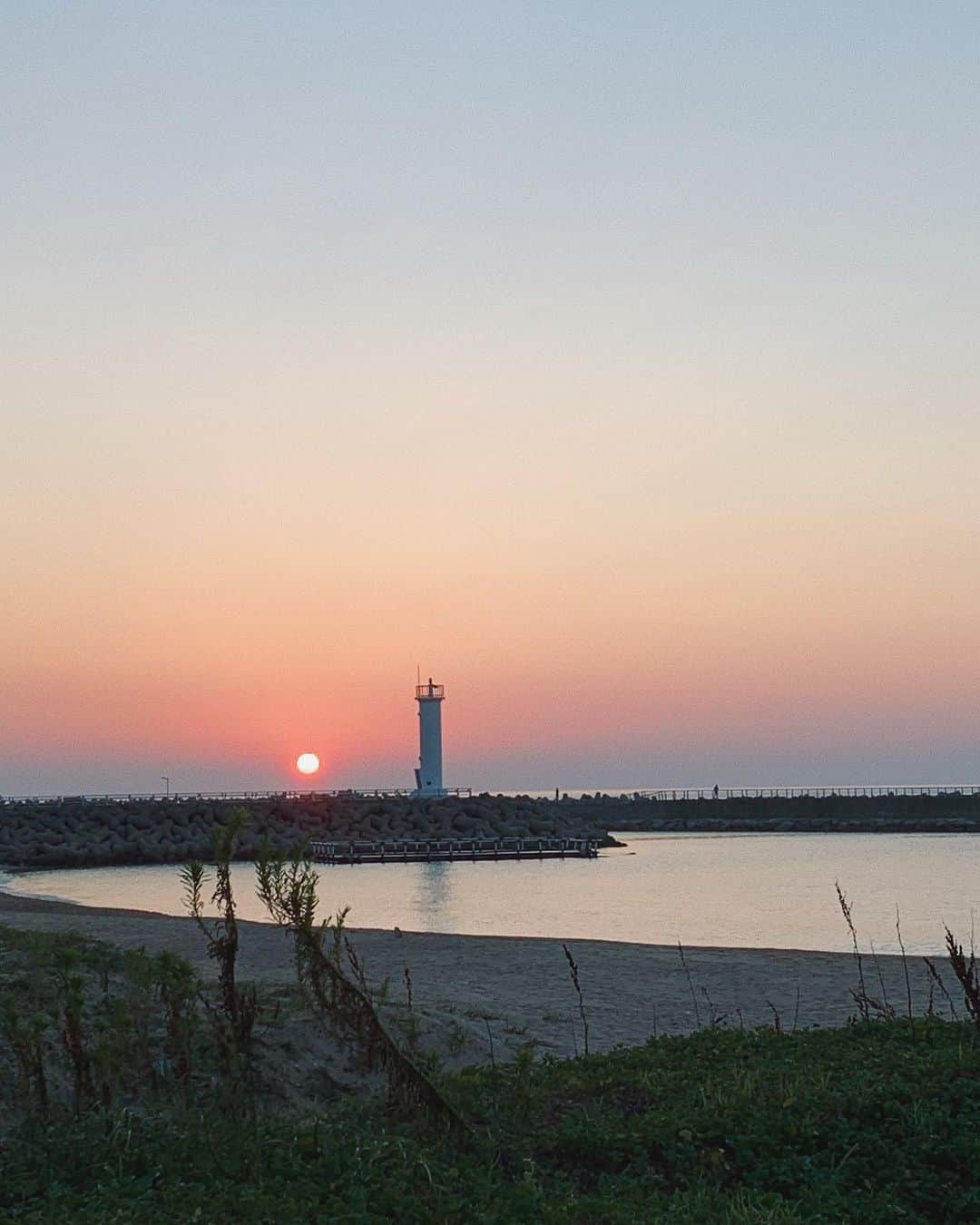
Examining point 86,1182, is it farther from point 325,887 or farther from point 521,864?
point 521,864

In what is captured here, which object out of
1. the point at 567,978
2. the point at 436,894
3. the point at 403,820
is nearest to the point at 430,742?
the point at 403,820

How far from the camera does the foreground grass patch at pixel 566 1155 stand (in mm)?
6035

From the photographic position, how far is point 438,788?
75.2 metres

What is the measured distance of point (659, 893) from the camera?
123 feet

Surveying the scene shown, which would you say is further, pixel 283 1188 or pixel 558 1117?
pixel 558 1117

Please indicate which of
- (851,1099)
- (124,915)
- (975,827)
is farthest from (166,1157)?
(975,827)

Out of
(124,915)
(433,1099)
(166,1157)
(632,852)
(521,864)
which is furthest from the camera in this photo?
(632,852)

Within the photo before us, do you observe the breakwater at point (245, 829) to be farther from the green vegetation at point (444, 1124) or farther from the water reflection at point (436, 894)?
the green vegetation at point (444, 1124)

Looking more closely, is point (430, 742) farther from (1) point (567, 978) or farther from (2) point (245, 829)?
(1) point (567, 978)

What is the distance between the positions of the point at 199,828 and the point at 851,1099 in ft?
182

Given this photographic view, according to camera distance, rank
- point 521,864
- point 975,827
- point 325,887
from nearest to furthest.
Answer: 1. point 325,887
2. point 521,864
3. point 975,827

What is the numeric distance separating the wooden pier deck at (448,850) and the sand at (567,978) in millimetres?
33415

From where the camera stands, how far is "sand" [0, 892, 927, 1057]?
12.7m

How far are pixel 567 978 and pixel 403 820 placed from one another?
4858 centimetres
